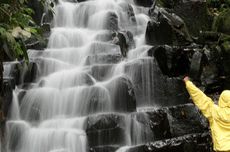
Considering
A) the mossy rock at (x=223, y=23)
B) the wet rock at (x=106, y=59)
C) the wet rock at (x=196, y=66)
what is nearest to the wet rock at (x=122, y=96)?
the wet rock at (x=106, y=59)

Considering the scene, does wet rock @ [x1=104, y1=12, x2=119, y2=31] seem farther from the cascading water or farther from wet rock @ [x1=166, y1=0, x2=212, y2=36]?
wet rock @ [x1=166, y1=0, x2=212, y2=36]

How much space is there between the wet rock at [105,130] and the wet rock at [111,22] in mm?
5994

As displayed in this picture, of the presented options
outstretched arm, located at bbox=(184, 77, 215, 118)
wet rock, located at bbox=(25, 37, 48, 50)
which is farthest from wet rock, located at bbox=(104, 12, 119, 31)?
outstretched arm, located at bbox=(184, 77, 215, 118)

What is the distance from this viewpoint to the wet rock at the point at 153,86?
12.0 meters

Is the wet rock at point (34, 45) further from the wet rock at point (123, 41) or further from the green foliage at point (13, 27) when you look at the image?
the green foliage at point (13, 27)

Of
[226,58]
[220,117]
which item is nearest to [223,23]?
[226,58]

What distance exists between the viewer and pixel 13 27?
584 centimetres

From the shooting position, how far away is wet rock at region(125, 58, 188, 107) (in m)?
12.0

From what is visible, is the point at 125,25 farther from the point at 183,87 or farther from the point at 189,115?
the point at 189,115

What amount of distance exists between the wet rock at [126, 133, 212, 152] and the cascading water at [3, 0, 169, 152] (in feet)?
4.21

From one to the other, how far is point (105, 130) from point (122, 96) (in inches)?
52.2

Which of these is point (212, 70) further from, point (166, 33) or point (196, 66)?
point (166, 33)

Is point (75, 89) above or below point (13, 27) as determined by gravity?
below

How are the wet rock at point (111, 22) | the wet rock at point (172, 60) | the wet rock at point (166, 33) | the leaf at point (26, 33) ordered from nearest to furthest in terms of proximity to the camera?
the leaf at point (26, 33) → the wet rock at point (172, 60) → the wet rock at point (166, 33) → the wet rock at point (111, 22)
